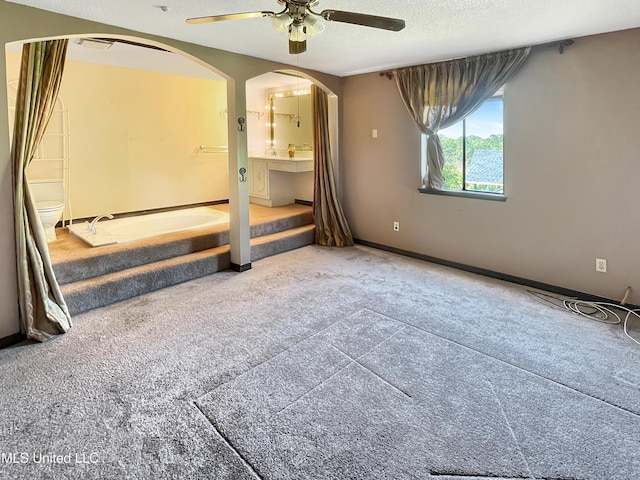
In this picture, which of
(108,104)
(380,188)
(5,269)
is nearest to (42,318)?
(5,269)

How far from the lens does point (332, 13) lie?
2256 millimetres

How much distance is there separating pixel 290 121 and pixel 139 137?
2.33 meters

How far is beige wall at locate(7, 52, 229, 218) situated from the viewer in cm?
536

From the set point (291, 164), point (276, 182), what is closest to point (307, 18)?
point (291, 164)

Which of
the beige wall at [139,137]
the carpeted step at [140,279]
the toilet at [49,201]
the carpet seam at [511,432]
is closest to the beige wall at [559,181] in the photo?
the carpet seam at [511,432]

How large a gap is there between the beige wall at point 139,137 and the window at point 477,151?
3816 millimetres

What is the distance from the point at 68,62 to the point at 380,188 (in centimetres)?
422

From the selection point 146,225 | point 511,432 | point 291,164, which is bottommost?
point 511,432

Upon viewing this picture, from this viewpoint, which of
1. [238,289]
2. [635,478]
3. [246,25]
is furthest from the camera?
[238,289]

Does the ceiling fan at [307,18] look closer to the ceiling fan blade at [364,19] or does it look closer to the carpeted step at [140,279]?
the ceiling fan blade at [364,19]

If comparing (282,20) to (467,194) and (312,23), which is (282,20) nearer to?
(312,23)

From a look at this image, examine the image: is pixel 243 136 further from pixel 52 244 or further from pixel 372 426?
pixel 372 426

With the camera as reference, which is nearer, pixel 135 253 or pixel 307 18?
pixel 307 18

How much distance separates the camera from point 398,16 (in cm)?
305
